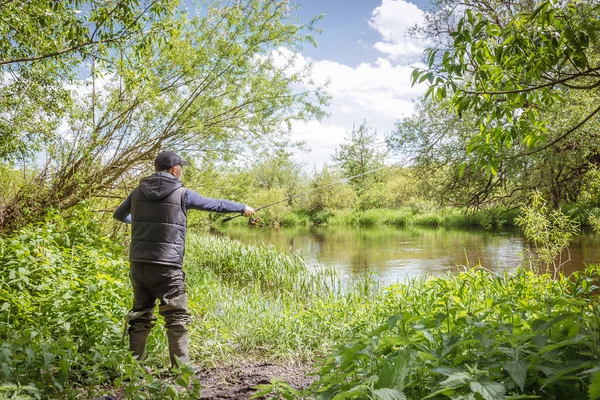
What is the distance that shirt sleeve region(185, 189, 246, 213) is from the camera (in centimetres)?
370

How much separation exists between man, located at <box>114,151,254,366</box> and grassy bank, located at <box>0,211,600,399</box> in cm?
24

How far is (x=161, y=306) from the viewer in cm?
350

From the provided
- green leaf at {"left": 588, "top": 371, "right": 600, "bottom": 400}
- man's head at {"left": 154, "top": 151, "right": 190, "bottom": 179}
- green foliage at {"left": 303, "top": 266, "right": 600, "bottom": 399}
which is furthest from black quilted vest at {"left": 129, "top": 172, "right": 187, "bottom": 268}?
green leaf at {"left": 588, "top": 371, "right": 600, "bottom": 400}

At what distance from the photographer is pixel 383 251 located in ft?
48.8

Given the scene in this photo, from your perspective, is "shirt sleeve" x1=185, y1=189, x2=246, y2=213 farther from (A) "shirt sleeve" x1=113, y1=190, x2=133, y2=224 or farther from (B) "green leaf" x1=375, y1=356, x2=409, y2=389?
(B) "green leaf" x1=375, y1=356, x2=409, y2=389

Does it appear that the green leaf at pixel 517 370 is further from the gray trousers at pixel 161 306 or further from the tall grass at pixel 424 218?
the tall grass at pixel 424 218

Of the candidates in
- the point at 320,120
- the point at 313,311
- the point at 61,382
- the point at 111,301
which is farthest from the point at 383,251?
the point at 61,382

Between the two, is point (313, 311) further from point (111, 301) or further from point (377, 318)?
point (111, 301)

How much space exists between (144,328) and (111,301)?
601mm

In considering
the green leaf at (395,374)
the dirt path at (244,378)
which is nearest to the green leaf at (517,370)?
the green leaf at (395,374)

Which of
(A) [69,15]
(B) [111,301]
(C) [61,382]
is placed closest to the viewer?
(C) [61,382]

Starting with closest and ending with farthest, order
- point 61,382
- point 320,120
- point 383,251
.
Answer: point 61,382 < point 320,120 < point 383,251

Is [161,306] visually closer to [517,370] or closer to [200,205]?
[200,205]

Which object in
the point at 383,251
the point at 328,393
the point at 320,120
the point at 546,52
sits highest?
the point at 320,120
